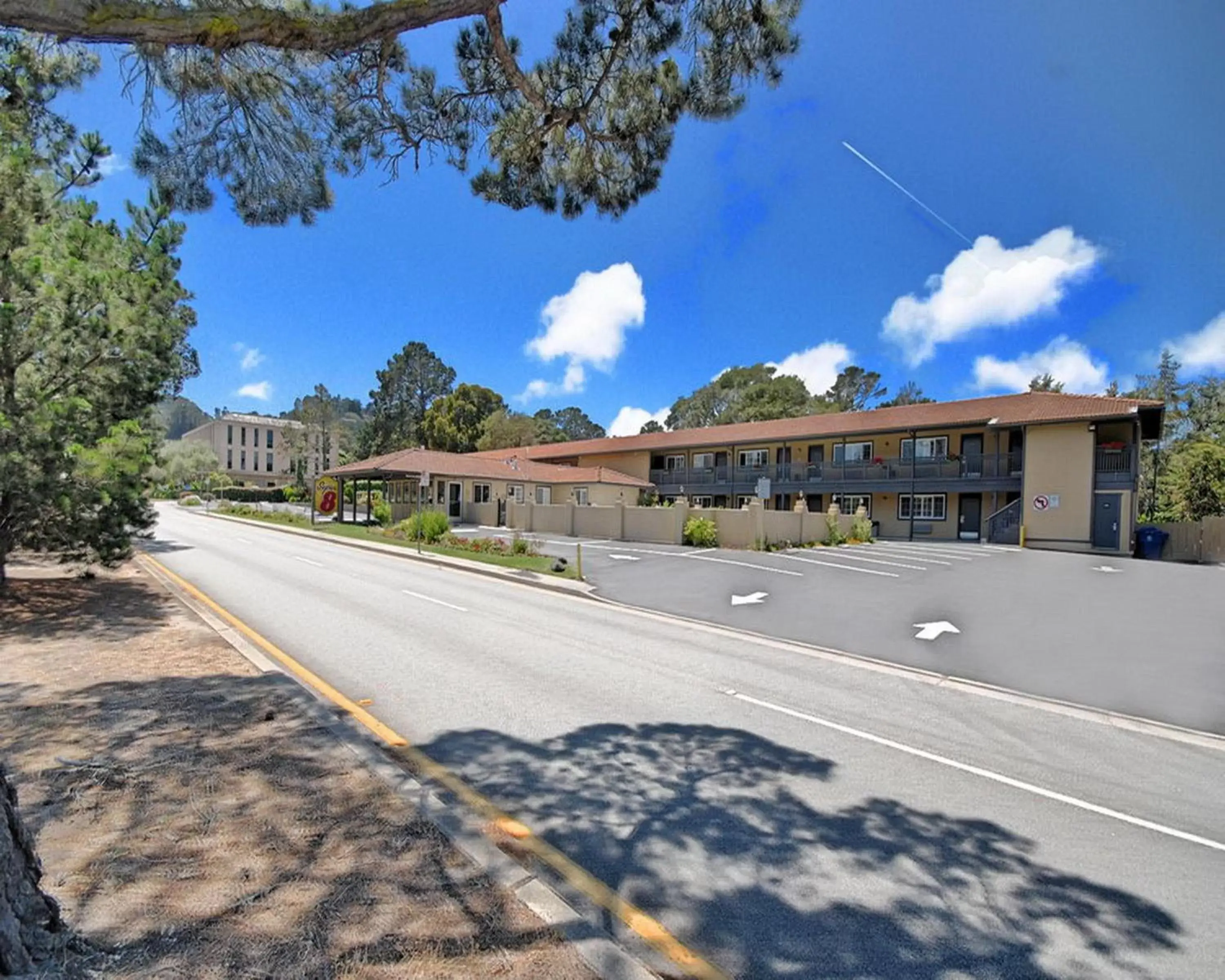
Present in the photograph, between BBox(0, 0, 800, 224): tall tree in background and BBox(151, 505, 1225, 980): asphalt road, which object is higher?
BBox(0, 0, 800, 224): tall tree in background

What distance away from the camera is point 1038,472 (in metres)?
29.5

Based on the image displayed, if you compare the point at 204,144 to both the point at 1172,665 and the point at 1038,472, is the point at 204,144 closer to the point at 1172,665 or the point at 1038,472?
the point at 1172,665

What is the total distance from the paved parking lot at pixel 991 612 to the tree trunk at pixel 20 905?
8.31 metres

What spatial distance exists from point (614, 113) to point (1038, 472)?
29.8m

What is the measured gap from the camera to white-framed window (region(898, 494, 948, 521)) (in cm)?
3388

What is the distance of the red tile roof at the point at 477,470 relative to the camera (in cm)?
3369

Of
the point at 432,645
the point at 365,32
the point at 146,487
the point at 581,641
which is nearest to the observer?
the point at 365,32

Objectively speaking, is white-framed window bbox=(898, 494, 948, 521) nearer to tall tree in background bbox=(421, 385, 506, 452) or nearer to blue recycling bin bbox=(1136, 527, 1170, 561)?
blue recycling bin bbox=(1136, 527, 1170, 561)

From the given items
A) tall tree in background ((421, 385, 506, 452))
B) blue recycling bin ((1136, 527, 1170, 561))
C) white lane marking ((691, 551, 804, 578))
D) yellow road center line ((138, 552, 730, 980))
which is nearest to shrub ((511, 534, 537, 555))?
white lane marking ((691, 551, 804, 578))

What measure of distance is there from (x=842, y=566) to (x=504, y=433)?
45530mm

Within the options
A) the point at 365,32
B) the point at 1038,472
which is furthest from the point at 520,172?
the point at 1038,472

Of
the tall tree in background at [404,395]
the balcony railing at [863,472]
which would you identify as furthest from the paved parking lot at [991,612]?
the tall tree in background at [404,395]

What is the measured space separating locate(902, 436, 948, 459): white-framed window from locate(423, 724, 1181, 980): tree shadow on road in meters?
32.7

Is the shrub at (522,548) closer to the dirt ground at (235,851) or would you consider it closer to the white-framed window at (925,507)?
the dirt ground at (235,851)
